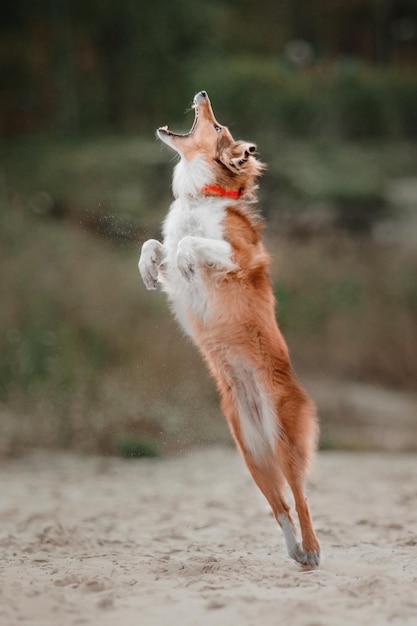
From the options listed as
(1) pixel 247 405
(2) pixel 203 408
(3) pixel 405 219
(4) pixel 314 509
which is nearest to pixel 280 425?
(1) pixel 247 405

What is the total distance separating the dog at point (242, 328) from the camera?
4348 millimetres

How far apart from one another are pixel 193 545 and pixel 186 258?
1.56m

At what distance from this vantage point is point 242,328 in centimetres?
441

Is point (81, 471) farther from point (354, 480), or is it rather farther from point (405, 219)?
point (405, 219)

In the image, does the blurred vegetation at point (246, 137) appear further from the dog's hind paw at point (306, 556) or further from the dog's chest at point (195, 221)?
the dog's hind paw at point (306, 556)

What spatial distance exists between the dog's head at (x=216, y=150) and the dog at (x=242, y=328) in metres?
0.01

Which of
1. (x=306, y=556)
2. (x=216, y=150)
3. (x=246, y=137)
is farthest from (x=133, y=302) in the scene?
(x=306, y=556)

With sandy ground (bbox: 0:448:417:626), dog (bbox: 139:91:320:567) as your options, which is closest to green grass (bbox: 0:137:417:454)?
sandy ground (bbox: 0:448:417:626)

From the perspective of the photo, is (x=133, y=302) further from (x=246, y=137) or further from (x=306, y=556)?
(x=306, y=556)

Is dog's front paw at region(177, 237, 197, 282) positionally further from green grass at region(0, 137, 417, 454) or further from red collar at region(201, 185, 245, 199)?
green grass at region(0, 137, 417, 454)

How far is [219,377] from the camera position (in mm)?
4473

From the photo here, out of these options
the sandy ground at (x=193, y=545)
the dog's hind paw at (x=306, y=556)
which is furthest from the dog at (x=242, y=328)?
the sandy ground at (x=193, y=545)

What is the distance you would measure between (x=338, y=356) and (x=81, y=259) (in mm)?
2991

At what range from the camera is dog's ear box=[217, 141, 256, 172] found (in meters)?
4.68
